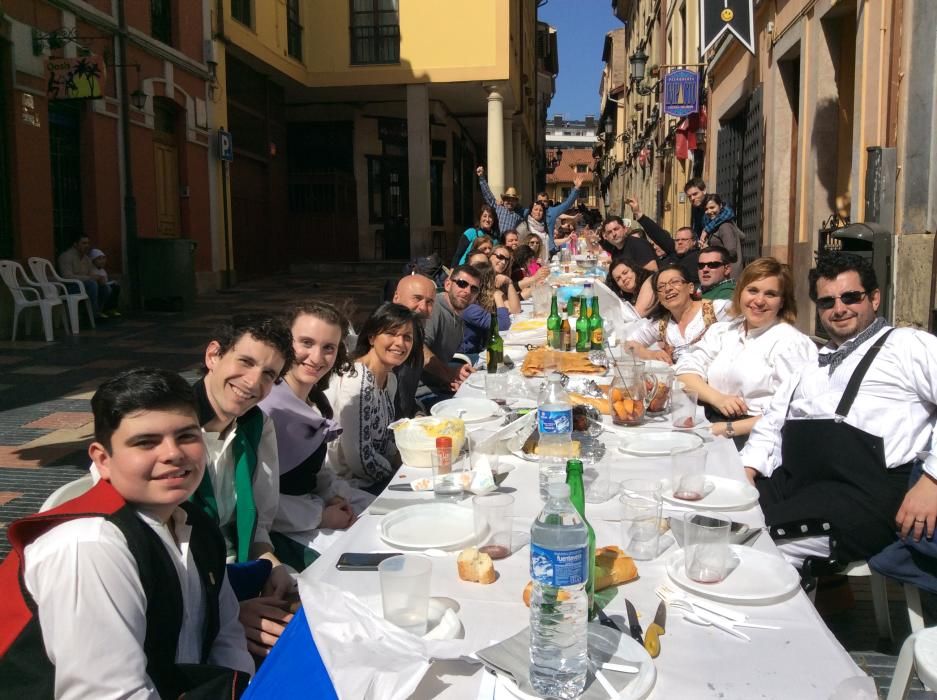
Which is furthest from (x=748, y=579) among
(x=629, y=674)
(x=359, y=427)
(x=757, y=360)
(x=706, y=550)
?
(x=757, y=360)

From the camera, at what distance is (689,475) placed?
2393 millimetres

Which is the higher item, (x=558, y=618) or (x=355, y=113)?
(x=355, y=113)

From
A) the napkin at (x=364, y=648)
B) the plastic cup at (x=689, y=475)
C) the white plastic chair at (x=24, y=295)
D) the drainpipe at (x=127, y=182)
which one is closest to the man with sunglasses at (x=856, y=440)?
the plastic cup at (x=689, y=475)

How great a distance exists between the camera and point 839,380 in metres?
3.07

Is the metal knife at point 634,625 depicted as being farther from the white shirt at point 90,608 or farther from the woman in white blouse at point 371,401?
the woman in white blouse at point 371,401

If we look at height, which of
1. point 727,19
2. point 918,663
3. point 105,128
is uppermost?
point 727,19

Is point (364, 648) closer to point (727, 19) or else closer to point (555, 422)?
point (555, 422)

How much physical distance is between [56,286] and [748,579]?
10.8m

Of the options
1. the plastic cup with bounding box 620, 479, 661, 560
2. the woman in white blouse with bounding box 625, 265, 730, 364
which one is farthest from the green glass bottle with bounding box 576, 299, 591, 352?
the plastic cup with bounding box 620, 479, 661, 560

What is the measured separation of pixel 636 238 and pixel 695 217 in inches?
101

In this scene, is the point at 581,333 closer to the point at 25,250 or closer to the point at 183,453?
the point at 183,453

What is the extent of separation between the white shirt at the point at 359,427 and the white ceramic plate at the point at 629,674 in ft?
6.87

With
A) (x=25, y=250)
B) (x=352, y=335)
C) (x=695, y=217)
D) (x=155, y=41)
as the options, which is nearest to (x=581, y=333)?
(x=352, y=335)

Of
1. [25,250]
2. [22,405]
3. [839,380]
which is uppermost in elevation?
[25,250]
